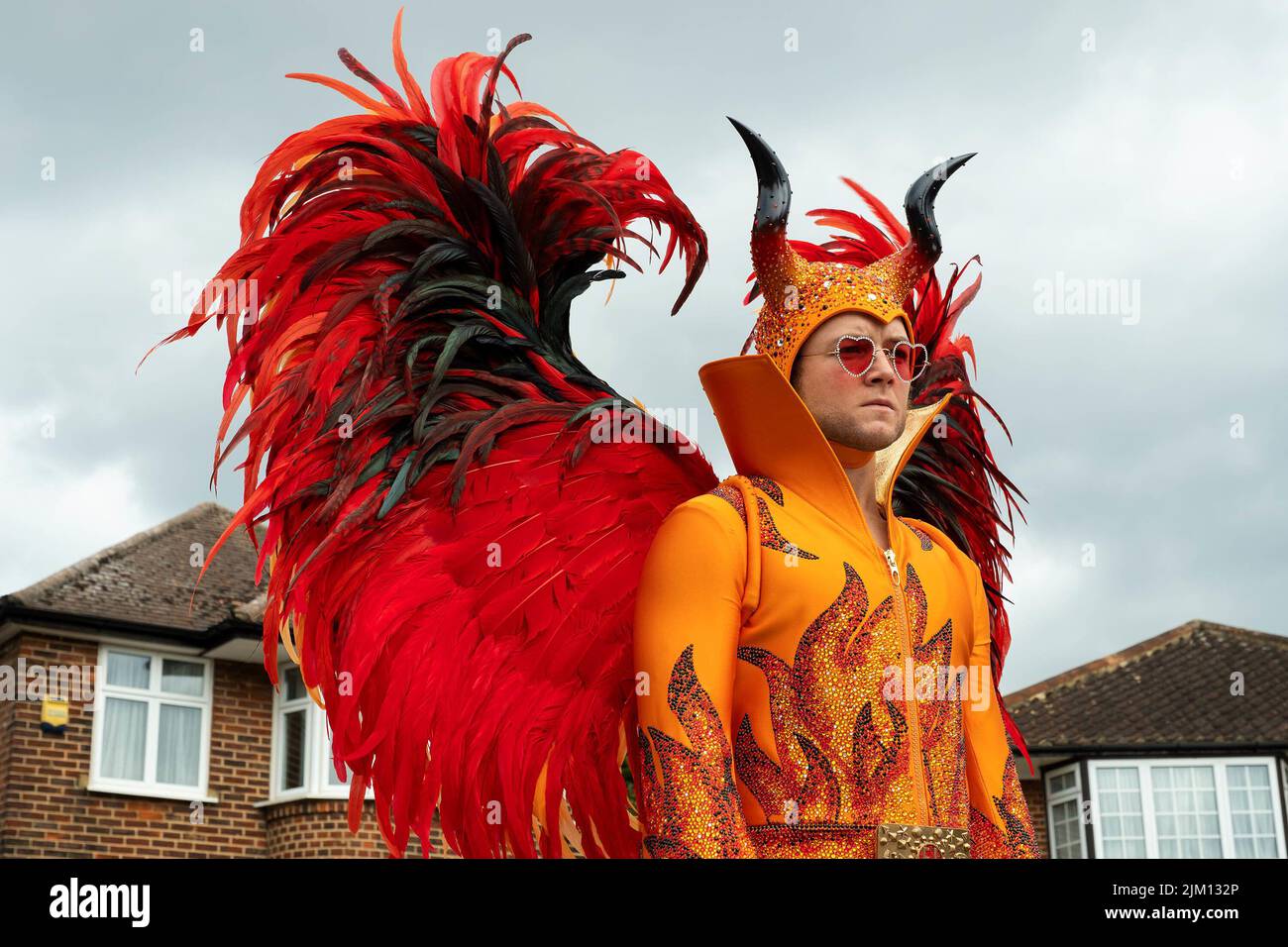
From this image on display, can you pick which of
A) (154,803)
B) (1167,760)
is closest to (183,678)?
(154,803)

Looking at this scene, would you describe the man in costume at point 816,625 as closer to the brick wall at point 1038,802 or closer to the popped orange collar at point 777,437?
the popped orange collar at point 777,437

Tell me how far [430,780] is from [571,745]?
38 cm

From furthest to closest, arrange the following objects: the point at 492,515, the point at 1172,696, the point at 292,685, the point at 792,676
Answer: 1. the point at 1172,696
2. the point at 292,685
3. the point at 492,515
4. the point at 792,676

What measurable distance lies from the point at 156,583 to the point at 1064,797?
41.9 feet

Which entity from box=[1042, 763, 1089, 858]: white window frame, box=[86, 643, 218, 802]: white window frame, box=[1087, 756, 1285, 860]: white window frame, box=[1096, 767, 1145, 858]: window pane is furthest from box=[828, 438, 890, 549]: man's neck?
box=[1096, 767, 1145, 858]: window pane

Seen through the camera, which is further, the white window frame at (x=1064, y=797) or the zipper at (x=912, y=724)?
the white window frame at (x=1064, y=797)

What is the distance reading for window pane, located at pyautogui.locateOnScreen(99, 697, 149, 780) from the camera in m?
16.8

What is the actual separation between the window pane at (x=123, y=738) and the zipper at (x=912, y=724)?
15.4m

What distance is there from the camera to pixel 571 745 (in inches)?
139

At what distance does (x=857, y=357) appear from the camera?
3352 mm

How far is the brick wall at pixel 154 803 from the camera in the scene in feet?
52.6

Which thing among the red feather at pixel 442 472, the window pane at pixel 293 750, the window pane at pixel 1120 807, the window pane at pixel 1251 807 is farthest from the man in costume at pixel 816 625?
the window pane at pixel 1251 807

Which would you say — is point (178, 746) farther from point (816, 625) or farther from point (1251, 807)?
point (816, 625)

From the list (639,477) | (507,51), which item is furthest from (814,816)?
(507,51)
